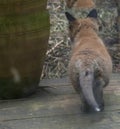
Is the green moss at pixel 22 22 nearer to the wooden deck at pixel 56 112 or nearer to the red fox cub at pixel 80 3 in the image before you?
the wooden deck at pixel 56 112

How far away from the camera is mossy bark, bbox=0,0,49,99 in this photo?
194 inches

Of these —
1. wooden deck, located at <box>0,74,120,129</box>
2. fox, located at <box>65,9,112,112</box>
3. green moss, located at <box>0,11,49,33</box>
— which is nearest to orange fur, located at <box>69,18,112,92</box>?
fox, located at <box>65,9,112,112</box>

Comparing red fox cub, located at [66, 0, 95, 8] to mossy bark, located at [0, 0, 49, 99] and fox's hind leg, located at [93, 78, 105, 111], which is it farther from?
fox's hind leg, located at [93, 78, 105, 111]

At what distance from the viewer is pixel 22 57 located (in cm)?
506

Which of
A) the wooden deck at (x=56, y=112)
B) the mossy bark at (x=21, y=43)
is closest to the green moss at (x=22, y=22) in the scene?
the mossy bark at (x=21, y=43)

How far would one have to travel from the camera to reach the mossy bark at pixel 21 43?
4.94 m

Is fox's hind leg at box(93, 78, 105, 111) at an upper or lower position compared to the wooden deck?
upper

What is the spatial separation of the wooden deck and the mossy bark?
0.62 ft

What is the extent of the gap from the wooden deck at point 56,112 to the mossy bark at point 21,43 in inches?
7.4

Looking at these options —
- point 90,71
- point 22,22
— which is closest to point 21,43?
point 22,22

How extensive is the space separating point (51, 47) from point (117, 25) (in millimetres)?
1036

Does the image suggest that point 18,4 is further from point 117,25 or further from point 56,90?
point 117,25

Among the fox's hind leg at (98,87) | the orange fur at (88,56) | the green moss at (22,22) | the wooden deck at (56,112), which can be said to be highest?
the green moss at (22,22)

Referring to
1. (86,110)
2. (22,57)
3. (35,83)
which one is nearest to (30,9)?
(22,57)
